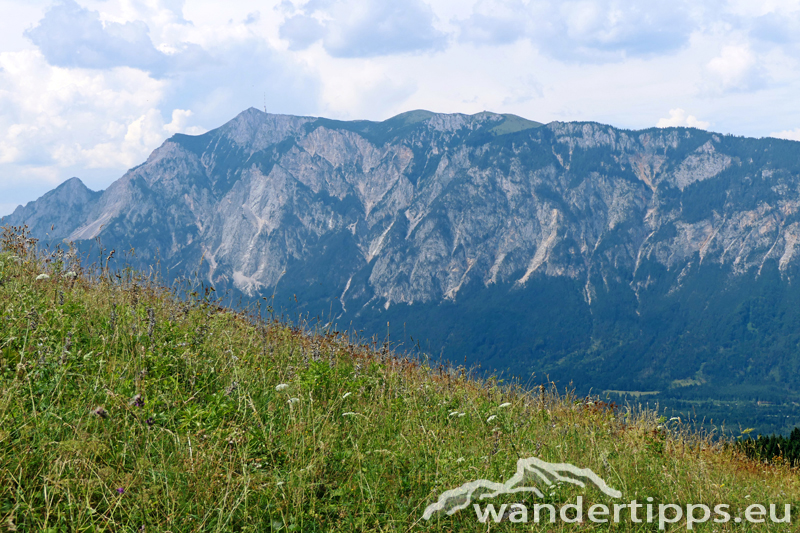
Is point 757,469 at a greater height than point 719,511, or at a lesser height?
lesser

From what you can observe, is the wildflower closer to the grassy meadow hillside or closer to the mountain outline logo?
the grassy meadow hillside

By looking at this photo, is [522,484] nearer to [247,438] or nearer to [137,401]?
[247,438]

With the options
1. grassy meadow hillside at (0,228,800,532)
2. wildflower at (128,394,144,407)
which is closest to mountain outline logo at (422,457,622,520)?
grassy meadow hillside at (0,228,800,532)

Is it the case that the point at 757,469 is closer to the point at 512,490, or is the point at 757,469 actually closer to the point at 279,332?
the point at 512,490

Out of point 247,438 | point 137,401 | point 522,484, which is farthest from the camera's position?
point 522,484

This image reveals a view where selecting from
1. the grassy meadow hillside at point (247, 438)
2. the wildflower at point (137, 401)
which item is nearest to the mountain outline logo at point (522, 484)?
the grassy meadow hillside at point (247, 438)

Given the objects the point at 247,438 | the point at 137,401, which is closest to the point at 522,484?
the point at 247,438

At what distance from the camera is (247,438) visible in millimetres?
5332

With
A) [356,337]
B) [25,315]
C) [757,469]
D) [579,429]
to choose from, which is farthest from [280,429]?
[757,469]

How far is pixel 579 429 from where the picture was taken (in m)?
8.79

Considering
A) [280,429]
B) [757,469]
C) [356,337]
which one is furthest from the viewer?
[356,337]

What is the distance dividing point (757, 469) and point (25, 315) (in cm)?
1361

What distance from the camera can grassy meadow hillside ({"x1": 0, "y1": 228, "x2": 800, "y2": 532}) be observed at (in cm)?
461

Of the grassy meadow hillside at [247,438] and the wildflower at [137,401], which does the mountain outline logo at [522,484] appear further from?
the wildflower at [137,401]
